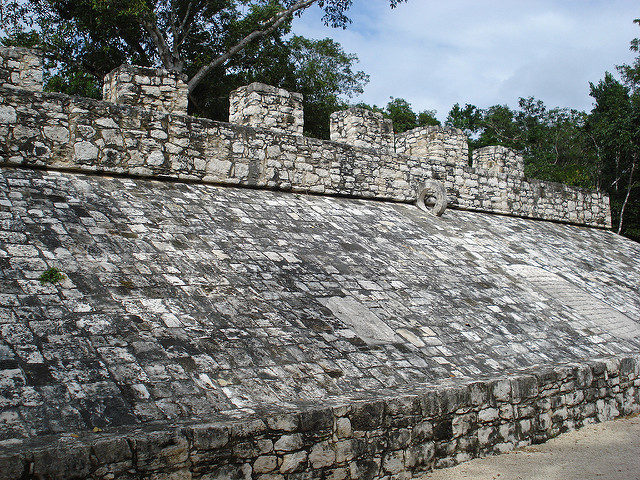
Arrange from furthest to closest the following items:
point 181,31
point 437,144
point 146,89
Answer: point 181,31
point 437,144
point 146,89

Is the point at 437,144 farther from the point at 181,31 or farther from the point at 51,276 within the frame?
the point at 181,31

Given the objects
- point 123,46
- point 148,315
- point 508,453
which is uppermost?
point 123,46

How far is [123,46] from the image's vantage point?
1994 centimetres

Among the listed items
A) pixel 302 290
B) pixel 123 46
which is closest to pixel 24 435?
pixel 302 290

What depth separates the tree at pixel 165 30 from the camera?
61.9 ft

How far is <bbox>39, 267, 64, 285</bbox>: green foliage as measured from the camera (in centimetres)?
439

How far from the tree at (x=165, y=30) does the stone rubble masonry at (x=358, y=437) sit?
1619cm

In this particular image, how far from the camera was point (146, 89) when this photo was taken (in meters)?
7.30

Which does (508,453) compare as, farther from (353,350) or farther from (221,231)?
(221,231)

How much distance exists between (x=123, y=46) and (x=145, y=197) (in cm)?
1561

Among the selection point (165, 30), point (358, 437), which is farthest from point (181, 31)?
point (358, 437)

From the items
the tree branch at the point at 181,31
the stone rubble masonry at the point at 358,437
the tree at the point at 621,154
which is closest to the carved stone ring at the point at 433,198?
the stone rubble masonry at the point at 358,437

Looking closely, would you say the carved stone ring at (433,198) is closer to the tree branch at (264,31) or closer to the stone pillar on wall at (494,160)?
the stone pillar on wall at (494,160)

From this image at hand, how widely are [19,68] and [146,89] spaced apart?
4.74 ft
